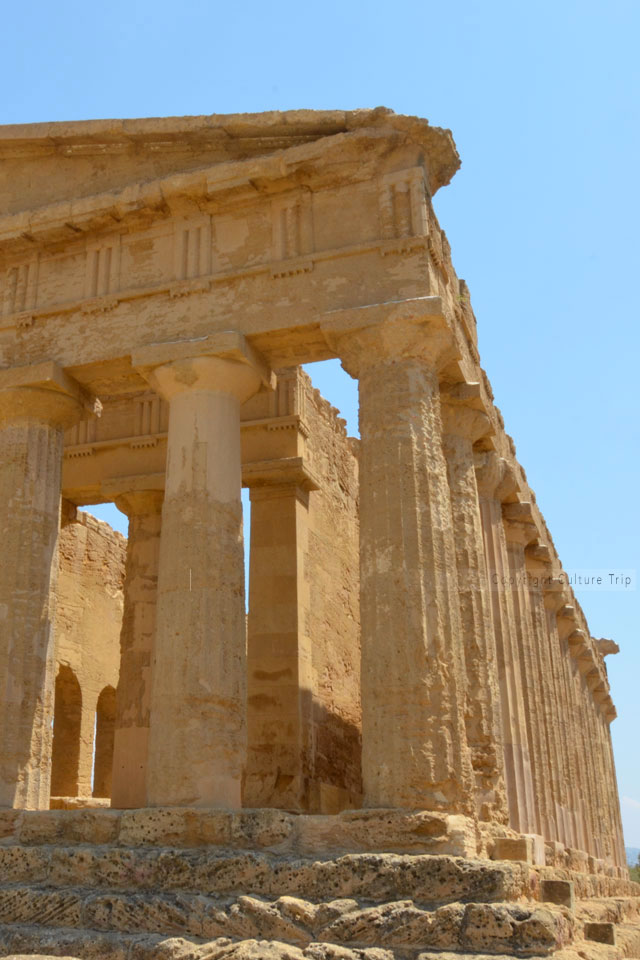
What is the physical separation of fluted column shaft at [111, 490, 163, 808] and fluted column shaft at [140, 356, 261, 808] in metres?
4.65

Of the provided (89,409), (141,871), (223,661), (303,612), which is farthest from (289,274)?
(141,871)

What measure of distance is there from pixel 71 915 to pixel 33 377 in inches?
248

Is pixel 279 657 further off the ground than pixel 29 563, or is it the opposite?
pixel 29 563

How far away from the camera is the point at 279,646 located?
→ 15.0 metres

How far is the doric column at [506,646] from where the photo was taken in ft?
45.2

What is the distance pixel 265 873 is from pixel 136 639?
296 inches

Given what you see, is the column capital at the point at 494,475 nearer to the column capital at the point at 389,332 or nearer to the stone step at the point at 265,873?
the column capital at the point at 389,332

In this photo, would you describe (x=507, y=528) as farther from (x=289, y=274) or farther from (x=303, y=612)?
(x=289, y=274)

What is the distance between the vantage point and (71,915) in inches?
359

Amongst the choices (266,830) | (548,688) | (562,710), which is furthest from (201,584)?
(562,710)

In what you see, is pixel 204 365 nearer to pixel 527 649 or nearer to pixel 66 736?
pixel 527 649

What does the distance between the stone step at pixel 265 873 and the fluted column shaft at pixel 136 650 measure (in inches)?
197

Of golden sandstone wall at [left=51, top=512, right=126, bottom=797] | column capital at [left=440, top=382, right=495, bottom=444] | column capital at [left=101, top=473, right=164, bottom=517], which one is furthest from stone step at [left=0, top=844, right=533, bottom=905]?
golden sandstone wall at [left=51, top=512, right=126, bottom=797]

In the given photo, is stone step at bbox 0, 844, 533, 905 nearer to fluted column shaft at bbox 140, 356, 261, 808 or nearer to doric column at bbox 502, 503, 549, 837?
fluted column shaft at bbox 140, 356, 261, 808
